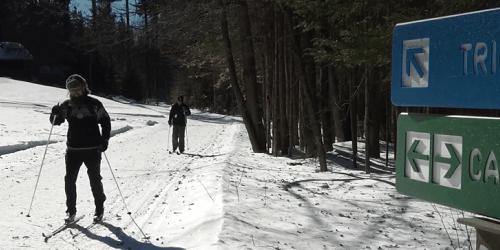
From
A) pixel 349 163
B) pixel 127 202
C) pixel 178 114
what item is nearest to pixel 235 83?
pixel 178 114

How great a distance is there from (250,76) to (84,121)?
11498mm

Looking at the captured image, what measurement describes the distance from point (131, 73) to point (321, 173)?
2405 inches

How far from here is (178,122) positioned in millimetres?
18297

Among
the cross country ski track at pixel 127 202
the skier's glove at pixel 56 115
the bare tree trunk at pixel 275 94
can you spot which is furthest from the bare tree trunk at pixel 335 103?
the skier's glove at pixel 56 115

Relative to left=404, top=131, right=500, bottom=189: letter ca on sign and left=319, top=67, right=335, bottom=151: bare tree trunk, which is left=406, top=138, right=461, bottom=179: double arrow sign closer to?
left=404, top=131, right=500, bottom=189: letter ca on sign

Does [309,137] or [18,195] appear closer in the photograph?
[18,195]

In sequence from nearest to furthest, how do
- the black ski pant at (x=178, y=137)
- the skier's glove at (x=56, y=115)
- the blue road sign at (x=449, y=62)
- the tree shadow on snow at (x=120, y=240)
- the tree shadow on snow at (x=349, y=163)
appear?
the blue road sign at (x=449, y=62) → the tree shadow on snow at (x=120, y=240) → the skier's glove at (x=56, y=115) → the tree shadow on snow at (x=349, y=163) → the black ski pant at (x=178, y=137)

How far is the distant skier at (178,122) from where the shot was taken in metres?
17.9

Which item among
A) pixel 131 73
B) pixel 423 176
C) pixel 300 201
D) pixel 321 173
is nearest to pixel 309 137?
pixel 321 173

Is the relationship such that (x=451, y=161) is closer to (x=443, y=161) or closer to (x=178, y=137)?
(x=443, y=161)

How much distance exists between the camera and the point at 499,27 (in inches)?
88.2

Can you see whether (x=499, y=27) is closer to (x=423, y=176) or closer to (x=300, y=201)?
(x=423, y=176)

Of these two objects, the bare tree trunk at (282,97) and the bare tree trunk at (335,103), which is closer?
the bare tree trunk at (282,97)

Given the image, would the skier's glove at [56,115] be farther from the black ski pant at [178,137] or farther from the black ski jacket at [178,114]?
the black ski jacket at [178,114]
